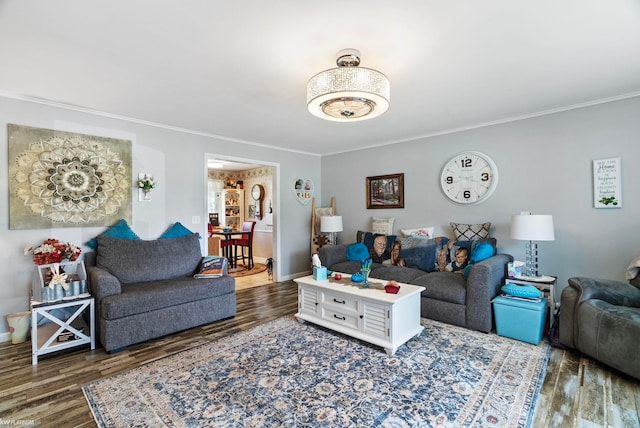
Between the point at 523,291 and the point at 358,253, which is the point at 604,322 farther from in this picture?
the point at 358,253

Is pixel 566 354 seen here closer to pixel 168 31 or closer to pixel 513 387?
pixel 513 387

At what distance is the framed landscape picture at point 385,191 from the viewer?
15.9 feet

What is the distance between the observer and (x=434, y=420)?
5.85 feet

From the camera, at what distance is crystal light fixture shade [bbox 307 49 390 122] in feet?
6.68

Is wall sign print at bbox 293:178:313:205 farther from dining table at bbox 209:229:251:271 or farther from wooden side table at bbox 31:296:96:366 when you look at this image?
wooden side table at bbox 31:296:96:366

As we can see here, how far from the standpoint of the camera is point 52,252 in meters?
2.78

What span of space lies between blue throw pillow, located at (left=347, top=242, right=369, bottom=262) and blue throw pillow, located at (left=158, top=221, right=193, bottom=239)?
7.57 feet

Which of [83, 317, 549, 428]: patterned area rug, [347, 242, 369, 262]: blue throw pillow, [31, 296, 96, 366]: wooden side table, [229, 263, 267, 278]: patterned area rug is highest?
[347, 242, 369, 262]: blue throw pillow

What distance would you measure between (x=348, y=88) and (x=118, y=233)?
10.1 feet

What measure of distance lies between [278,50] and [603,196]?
11.6ft

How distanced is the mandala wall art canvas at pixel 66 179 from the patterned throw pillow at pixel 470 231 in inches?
166

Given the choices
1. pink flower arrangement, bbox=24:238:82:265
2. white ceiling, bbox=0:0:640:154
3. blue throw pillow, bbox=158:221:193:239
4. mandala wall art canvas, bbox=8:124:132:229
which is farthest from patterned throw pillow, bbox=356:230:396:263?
pink flower arrangement, bbox=24:238:82:265

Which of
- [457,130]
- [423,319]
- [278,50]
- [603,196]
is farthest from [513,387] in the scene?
[457,130]

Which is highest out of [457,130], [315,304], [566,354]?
[457,130]
